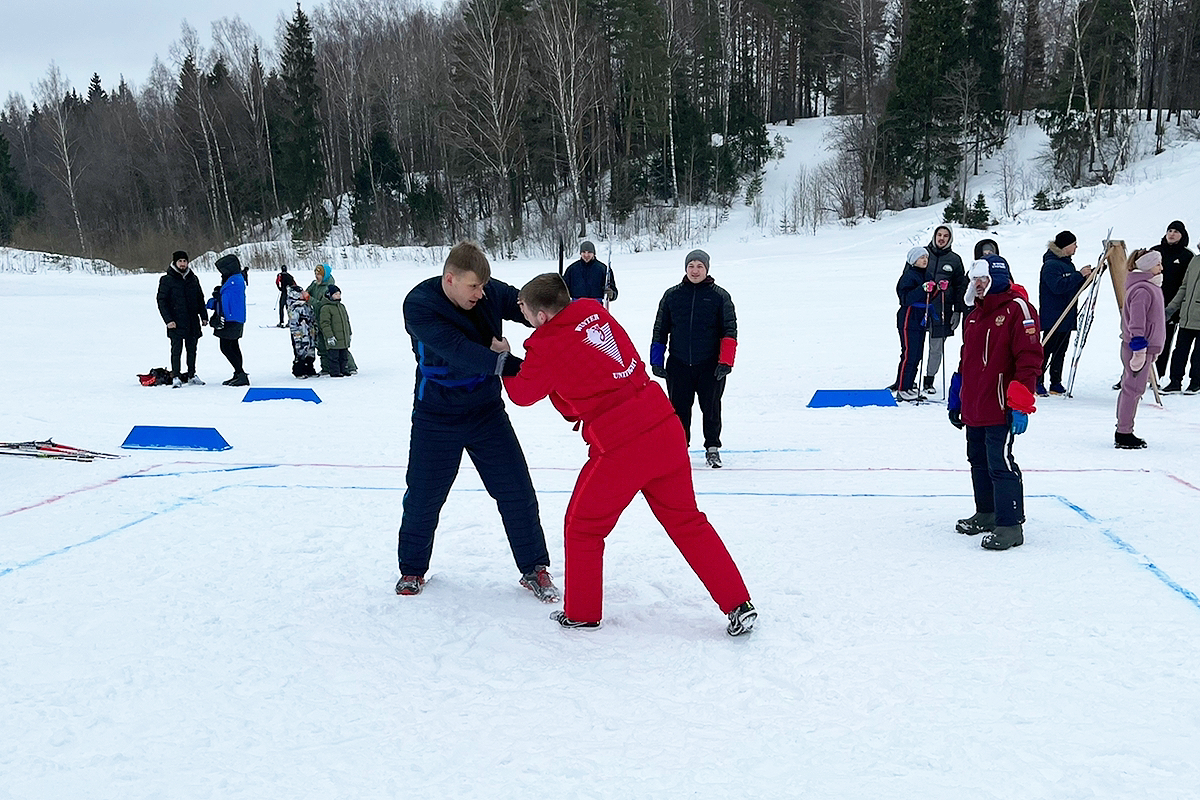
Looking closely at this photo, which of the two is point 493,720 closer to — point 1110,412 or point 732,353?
point 732,353

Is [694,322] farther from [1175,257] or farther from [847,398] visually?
[1175,257]

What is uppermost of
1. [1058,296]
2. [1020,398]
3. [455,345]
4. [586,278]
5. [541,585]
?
[586,278]

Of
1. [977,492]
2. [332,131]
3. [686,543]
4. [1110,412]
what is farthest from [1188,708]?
[332,131]

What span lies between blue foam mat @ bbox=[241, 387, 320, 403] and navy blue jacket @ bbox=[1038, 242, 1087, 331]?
27.2 feet

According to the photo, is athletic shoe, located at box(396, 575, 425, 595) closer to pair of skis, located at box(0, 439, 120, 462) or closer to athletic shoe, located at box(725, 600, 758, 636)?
athletic shoe, located at box(725, 600, 758, 636)

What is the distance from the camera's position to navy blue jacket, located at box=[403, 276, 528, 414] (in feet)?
11.9

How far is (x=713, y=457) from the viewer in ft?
22.8

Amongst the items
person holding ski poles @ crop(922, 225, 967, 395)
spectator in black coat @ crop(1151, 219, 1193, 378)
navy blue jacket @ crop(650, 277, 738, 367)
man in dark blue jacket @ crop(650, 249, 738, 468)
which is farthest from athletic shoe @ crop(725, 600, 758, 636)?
spectator in black coat @ crop(1151, 219, 1193, 378)

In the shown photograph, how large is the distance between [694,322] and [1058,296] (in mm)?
4972

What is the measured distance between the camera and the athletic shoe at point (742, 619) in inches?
137

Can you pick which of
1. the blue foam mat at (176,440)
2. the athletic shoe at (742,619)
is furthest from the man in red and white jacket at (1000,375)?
the blue foam mat at (176,440)

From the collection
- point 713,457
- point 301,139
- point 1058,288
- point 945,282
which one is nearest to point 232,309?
point 713,457

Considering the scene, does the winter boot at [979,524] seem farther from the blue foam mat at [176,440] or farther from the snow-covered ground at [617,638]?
the blue foam mat at [176,440]

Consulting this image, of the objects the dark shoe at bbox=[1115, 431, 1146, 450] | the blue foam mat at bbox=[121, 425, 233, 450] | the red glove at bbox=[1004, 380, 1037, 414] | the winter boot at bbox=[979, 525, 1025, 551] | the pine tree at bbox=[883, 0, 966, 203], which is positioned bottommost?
the dark shoe at bbox=[1115, 431, 1146, 450]
